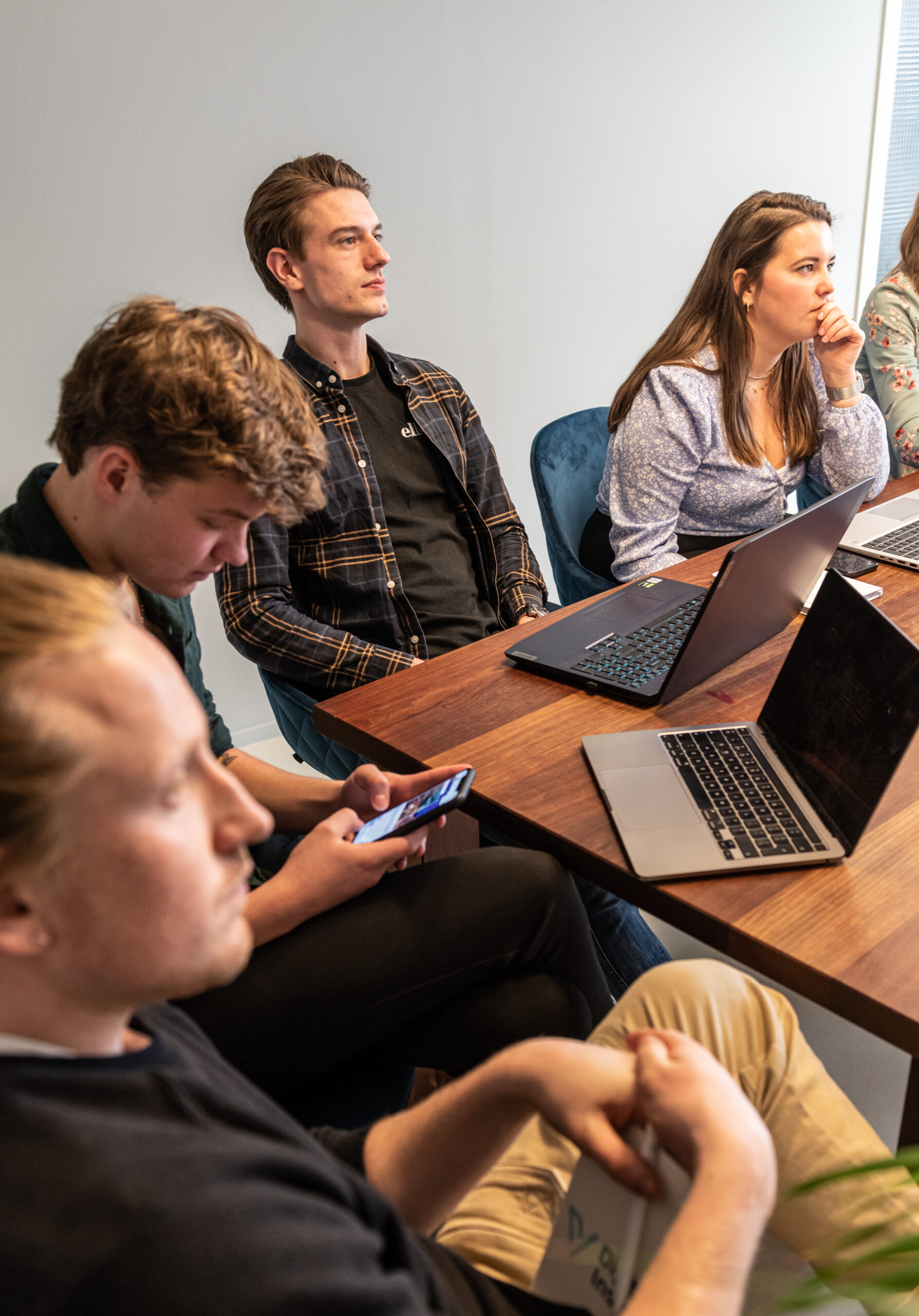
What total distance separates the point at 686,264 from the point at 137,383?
3001mm

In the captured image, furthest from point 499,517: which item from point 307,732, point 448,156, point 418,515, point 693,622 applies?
point 448,156

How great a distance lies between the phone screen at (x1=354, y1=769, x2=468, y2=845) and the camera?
3.51ft

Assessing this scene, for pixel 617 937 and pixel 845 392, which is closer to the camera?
pixel 617 937

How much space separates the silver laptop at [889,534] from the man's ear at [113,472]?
→ 3.86ft

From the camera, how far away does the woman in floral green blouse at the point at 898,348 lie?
2.62m

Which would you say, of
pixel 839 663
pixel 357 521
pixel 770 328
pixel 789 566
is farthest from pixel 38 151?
pixel 839 663

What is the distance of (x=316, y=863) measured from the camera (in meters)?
1.07

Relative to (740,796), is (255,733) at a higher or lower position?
lower

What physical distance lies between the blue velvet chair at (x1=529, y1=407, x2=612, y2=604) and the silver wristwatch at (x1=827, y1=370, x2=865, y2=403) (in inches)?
20.5

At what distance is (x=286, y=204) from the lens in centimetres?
189

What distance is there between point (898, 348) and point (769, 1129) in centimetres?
235

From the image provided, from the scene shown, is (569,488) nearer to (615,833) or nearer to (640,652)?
(640,652)

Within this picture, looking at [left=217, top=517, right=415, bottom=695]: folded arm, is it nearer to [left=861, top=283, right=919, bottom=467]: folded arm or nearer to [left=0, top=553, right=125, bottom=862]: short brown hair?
[left=0, top=553, right=125, bottom=862]: short brown hair

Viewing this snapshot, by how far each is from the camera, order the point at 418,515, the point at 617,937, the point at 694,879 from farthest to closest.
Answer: the point at 418,515 < the point at 617,937 < the point at 694,879
